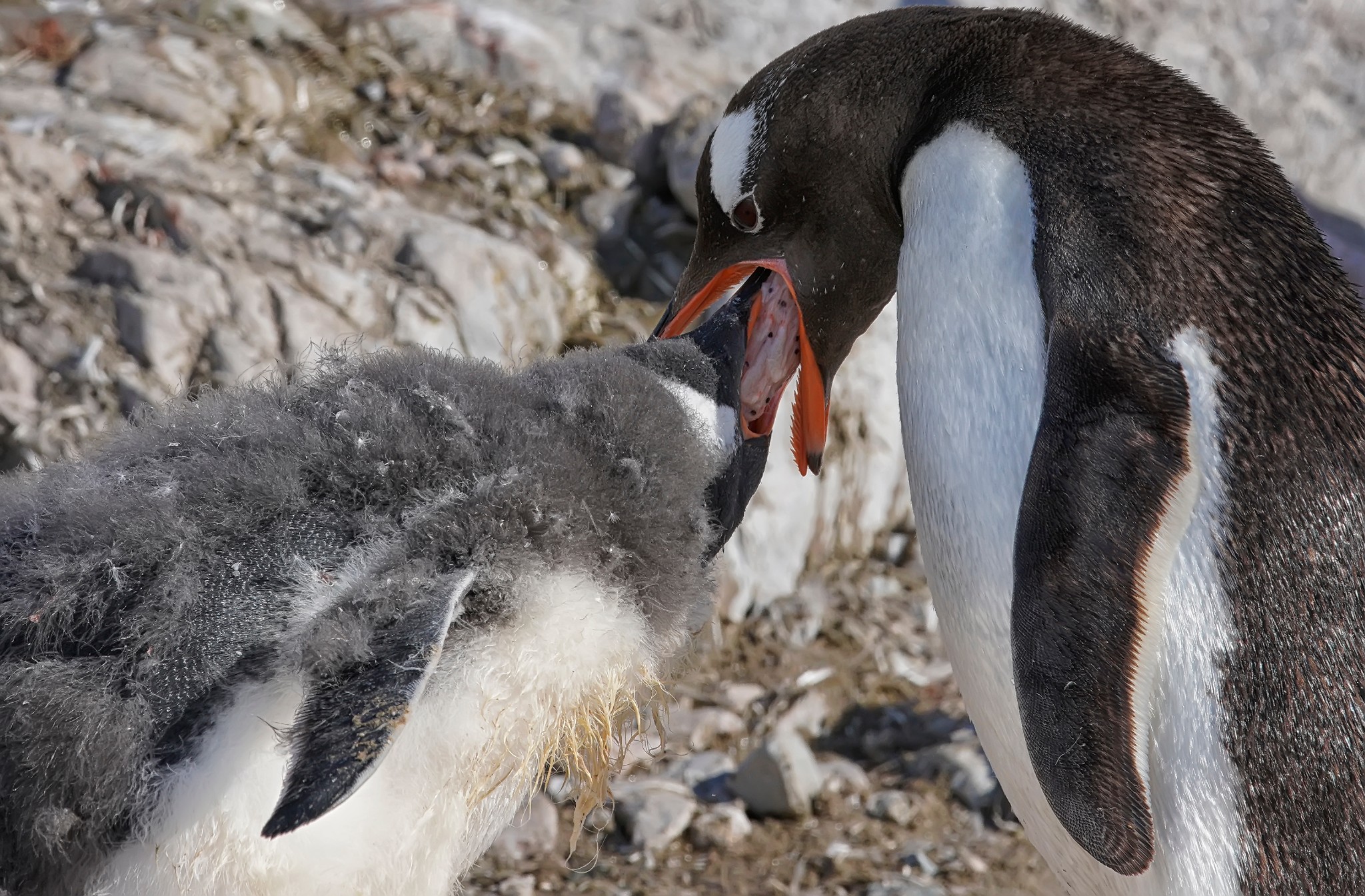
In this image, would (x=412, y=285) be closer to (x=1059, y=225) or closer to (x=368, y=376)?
(x=368, y=376)

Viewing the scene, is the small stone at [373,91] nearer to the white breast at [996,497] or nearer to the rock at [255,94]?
the rock at [255,94]

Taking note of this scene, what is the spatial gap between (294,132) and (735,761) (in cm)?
165

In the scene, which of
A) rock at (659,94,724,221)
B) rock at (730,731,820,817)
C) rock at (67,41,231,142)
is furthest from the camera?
rock at (659,94,724,221)

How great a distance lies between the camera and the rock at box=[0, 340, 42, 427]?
2279 mm

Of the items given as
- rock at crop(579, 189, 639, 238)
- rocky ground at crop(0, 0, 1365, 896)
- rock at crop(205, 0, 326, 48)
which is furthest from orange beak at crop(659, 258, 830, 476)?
rock at crop(205, 0, 326, 48)

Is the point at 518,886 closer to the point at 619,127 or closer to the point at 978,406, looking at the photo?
the point at 978,406

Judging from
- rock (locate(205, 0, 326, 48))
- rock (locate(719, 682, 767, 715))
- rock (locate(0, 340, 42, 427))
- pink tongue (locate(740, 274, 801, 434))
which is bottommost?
rock (locate(719, 682, 767, 715))

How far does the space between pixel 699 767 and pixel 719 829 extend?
0.58ft

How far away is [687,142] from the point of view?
3.13 m

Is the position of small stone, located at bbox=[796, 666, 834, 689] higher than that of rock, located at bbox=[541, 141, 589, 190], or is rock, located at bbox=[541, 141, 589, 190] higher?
rock, located at bbox=[541, 141, 589, 190]

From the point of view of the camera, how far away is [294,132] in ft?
9.91

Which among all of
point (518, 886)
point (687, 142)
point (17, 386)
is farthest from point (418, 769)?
point (687, 142)

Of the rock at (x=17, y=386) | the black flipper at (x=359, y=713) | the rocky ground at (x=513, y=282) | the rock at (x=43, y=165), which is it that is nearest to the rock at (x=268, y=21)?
the rocky ground at (x=513, y=282)

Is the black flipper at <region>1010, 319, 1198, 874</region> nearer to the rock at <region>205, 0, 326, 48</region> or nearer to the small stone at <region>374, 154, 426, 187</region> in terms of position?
the small stone at <region>374, 154, 426, 187</region>
